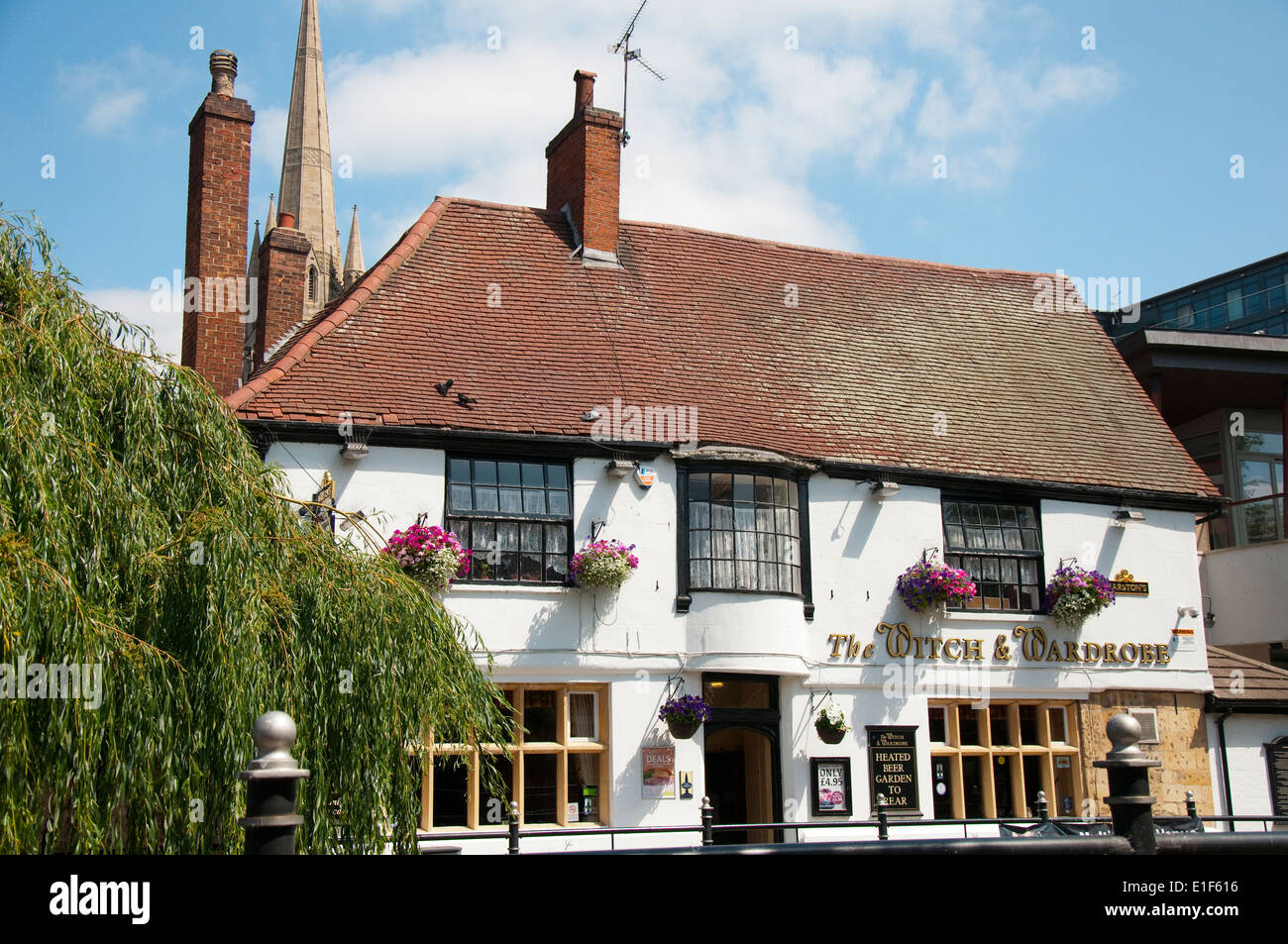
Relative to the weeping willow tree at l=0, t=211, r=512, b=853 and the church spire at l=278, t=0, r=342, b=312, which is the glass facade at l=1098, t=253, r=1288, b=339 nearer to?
the church spire at l=278, t=0, r=342, b=312

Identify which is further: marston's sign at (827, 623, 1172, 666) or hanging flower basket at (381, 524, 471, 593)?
marston's sign at (827, 623, 1172, 666)

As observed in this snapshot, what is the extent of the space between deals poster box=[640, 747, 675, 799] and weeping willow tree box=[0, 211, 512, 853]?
459 cm

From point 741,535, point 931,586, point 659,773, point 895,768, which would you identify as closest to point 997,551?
point 931,586

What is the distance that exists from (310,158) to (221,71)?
4136 centimetres

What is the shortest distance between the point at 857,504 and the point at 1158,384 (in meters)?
7.87

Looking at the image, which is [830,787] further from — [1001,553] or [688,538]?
[1001,553]

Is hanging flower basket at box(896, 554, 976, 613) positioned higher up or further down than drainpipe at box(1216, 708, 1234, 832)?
higher up

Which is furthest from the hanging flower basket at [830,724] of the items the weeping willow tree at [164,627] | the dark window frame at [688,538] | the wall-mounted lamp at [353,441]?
the wall-mounted lamp at [353,441]

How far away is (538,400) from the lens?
582 inches

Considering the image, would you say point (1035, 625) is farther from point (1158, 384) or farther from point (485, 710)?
point (485, 710)

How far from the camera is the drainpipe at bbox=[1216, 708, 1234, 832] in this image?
16286 millimetres

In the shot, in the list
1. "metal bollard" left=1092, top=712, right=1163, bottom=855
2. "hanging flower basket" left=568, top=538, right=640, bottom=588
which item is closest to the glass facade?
"hanging flower basket" left=568, top=538, right=640, bottom=588

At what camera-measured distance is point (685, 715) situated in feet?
45.1

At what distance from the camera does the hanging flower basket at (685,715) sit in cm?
1377
